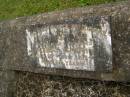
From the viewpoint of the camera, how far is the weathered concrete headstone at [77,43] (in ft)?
10.8

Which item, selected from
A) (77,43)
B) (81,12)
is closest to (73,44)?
(77,43)

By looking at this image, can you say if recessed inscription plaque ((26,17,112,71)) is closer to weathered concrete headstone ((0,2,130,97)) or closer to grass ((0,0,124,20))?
weathered concrete headstone ((0,2,130,97))

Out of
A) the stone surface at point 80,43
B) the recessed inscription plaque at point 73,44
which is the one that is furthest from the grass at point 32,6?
the recessed inscription plaque at point 73,44

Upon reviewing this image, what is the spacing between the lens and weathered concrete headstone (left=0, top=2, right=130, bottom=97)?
10.8 feet

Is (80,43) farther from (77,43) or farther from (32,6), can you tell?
(32,6)

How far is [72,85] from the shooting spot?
13.1 ft

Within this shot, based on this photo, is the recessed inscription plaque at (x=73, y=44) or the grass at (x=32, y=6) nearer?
the recessed inscription plaque at (x=73, y=44)

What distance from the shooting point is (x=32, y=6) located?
205 inches

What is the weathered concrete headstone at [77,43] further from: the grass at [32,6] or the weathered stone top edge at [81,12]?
the grass at [32,6]

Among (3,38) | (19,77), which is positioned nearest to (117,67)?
(19,77)

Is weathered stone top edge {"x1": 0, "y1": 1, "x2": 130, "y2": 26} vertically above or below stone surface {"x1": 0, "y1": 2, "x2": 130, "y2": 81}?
above

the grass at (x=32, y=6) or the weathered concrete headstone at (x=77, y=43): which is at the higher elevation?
the grass at (x=32, y=6)

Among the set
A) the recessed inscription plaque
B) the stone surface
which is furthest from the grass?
the recessed inscription plaque

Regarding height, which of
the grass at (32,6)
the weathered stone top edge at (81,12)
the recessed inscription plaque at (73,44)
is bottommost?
the recessed inscription plaque at (73,44)
